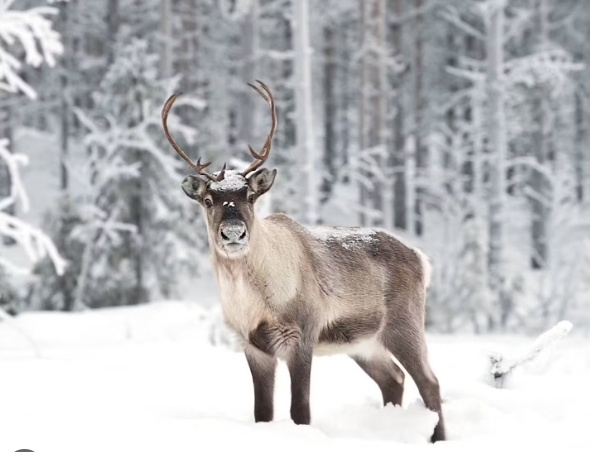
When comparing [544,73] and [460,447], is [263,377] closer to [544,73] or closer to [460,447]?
[460,447]

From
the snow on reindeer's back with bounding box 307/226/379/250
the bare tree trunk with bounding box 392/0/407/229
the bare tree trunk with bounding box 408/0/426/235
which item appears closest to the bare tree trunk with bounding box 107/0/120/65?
the bare tree trunk with bounding box 392/0/407/229

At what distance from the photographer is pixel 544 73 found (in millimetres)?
17312

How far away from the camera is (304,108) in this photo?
45.8 ft

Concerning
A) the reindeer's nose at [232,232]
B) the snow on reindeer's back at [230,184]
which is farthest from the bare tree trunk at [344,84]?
the reindeer's nose at [232,232]

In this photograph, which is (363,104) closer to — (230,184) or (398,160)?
(398,160)

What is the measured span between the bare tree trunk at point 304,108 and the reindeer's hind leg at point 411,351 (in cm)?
868

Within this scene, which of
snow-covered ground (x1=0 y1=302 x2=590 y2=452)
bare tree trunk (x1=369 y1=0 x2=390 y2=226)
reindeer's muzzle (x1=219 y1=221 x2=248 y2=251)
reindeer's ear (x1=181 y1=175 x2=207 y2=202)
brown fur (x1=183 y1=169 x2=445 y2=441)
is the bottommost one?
snow-covered ground (x1=0 y1=302 x2=590 y2=452)

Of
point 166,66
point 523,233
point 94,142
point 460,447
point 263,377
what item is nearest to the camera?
point 460,447

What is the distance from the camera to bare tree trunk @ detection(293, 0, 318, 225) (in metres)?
14.0

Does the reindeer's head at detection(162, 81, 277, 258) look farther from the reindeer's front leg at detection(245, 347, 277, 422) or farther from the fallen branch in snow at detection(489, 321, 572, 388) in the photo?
the fallen branch in snow at detection(489, 321, 572, 388)

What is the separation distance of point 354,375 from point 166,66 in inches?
625

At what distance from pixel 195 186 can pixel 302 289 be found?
950 millimetres

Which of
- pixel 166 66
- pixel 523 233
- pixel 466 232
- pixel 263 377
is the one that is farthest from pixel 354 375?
pixel 523 233

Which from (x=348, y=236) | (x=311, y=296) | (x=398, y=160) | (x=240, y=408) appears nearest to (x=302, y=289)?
(x=311, y=296)
